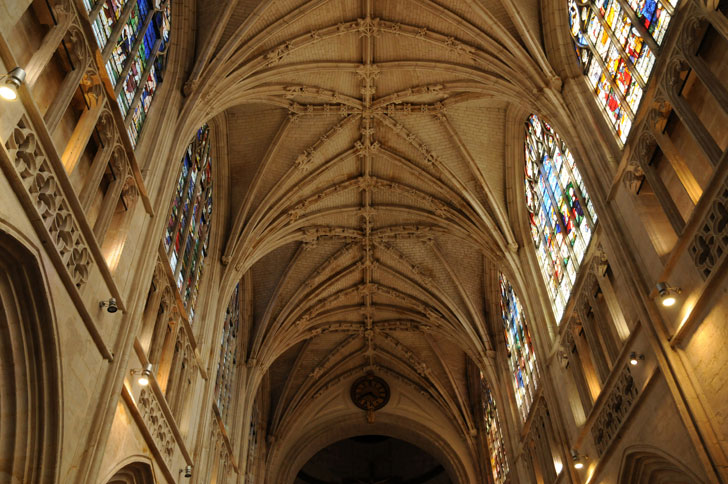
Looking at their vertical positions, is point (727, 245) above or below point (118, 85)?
below

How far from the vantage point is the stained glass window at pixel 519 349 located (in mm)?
17797

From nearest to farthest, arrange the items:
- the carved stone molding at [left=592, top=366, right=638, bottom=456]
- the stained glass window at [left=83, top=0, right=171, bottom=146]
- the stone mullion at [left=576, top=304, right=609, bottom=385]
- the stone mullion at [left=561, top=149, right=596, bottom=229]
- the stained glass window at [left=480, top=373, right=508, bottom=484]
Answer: the stained glass window at [left=83, top=0, right=171, bottom=146], the carved stone molding at [left=592, top=366, right=638, bottom=456], the stone mullion at [left=576, top=304, right=609, bottom=385], the stone mullion at [left=561, top=149, right=596, bottom=229], the stained glass window at [left=480, top=373, right=508, bottom=484]

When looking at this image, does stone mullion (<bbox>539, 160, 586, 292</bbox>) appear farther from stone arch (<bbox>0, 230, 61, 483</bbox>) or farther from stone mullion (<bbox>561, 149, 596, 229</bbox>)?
stone arch (<bbox>0, 230, 61, 483</bbox>)

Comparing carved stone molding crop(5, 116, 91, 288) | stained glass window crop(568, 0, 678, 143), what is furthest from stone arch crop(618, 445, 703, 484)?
carved stone molding crop(5, 116, 91, 288)

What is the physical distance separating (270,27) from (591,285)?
883 centimetres

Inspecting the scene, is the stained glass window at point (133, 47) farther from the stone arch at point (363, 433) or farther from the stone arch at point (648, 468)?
the stone arch at point (363, 433)

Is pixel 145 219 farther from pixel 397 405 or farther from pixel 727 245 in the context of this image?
pixel 397 405

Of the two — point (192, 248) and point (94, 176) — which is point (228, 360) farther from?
point (94, 176)

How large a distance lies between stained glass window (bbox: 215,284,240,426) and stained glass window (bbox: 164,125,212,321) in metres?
2.91

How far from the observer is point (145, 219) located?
11016 millimetres

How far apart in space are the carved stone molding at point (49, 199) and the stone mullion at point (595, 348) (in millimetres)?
8795

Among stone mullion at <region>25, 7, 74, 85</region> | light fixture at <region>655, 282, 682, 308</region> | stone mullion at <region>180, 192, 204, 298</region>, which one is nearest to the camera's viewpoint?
stone mullion at <region>25, 7, 74, 85</region>

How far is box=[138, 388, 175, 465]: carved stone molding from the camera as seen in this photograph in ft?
35.4

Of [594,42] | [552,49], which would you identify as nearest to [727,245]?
[594,42]
